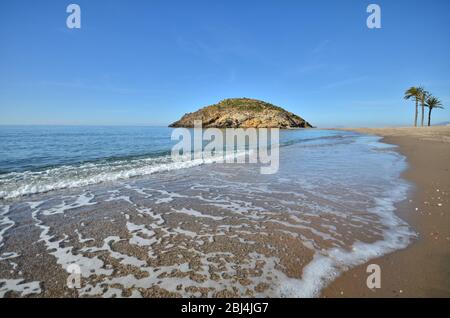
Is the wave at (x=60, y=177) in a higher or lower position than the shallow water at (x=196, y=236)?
higher

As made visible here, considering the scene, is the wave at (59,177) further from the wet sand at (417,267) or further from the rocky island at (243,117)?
the rocky island at (243,117)

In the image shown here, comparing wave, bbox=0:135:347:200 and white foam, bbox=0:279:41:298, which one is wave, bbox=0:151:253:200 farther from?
white foam, bbox=0:279:41:298

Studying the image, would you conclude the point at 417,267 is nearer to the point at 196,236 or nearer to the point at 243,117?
the point at 196,236

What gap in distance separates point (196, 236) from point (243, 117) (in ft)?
A: 317

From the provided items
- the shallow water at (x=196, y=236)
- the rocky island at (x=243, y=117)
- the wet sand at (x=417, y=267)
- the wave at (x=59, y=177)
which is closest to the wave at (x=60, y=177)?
the wave at (x=59, y=177)

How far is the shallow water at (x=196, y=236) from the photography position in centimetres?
332

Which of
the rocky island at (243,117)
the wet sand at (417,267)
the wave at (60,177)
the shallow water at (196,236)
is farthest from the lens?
the rocky island at (243,117)

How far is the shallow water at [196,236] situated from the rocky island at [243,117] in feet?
296

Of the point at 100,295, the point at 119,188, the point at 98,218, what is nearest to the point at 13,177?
the point at 119,188

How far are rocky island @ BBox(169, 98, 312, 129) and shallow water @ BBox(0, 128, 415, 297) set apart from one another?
90.3 meters

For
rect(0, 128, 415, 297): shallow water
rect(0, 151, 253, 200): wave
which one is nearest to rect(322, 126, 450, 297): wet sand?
rect(0, 128, 415, 297): shallow water

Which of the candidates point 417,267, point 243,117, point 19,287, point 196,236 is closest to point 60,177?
point 19,287
